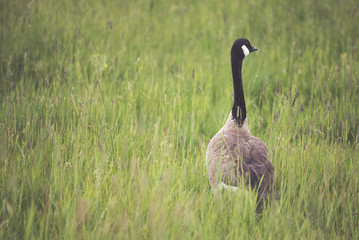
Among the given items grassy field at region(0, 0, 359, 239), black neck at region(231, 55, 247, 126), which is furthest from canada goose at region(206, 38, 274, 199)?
grassy field at region(0, 0, 359, 239)

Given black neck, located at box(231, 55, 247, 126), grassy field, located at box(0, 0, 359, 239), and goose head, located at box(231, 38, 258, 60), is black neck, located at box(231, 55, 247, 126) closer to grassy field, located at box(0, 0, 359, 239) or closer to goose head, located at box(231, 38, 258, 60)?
goose head, located at box(231, 38, 258, 60)

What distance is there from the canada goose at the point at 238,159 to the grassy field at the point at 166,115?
6.2 inches

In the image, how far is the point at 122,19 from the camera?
6.90 metres

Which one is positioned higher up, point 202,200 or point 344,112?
point 344,112

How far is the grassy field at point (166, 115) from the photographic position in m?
2.45

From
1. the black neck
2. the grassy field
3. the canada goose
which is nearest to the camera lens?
the grassy field

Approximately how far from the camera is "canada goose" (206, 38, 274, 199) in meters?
2.75

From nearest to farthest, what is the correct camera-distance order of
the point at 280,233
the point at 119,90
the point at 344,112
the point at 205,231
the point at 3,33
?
the point at 205,231 → the point at 280,233 → the point at 344,112 → the point at 119,90 → the point at 3,33

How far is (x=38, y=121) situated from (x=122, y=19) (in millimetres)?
3857

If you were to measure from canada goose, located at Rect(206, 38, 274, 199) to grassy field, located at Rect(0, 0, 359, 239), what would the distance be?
16cm

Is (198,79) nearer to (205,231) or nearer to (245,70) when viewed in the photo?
(245,70)

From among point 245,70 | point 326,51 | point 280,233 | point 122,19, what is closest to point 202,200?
point 280,233

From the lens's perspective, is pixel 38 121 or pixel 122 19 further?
pixel 122 19

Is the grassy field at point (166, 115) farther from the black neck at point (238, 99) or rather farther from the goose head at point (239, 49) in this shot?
the goose head at point (239, 49)
